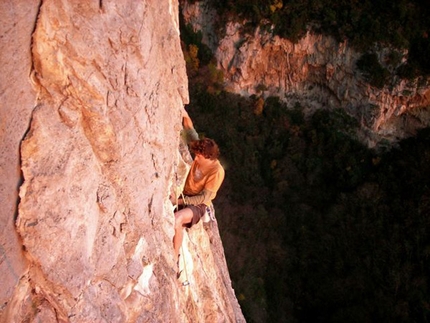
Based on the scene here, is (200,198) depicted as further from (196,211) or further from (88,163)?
(88,163)

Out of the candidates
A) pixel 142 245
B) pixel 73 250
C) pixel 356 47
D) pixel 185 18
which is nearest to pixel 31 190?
pixel 73 250

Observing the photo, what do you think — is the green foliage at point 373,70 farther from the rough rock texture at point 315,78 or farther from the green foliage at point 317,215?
the green foliage at point 317,215

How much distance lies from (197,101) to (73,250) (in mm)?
22886

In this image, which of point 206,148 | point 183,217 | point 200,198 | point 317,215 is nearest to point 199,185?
point 200,198

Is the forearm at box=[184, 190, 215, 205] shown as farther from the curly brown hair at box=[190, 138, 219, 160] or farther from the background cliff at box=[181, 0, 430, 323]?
the background cliff at box=[181, 0, 430, 323]

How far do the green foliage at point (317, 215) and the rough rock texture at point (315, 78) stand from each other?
813 mm

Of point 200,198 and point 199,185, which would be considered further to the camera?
point 199,185

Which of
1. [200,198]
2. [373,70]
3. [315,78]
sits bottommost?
[315,78]

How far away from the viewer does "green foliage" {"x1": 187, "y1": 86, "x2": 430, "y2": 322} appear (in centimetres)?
2128

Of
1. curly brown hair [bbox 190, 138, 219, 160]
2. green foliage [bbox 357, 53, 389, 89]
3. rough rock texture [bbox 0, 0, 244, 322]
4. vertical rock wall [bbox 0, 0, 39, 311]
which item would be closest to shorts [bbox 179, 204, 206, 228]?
rough rock texture [bbox 0, 0, 244, 322]

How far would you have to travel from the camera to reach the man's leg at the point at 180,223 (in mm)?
6227

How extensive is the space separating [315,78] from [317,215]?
8.50 m

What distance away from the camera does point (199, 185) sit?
6852 mm

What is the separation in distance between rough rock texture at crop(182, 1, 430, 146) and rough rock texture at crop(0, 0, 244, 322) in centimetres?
2085
